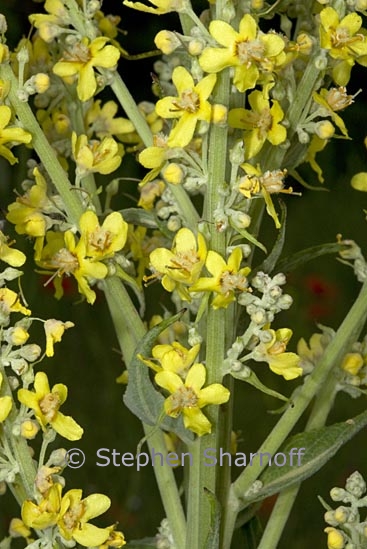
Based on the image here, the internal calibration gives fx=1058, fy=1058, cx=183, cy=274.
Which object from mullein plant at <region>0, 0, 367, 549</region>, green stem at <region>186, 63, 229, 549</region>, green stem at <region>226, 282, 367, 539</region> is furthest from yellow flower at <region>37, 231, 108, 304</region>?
green stem at <region>226, 282, 367, 539</region>

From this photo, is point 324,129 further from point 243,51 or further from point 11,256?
point 11,256

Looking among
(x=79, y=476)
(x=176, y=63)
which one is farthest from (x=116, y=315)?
(x=79, y=476)

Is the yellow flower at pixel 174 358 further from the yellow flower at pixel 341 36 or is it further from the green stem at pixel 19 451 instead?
the yellow flower at pixel 341 36

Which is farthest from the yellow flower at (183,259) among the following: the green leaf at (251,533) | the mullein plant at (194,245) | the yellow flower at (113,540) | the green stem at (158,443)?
the green leaf at (251,533)

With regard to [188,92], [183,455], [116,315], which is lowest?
[183,455]

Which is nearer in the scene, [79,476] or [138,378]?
[138,378]

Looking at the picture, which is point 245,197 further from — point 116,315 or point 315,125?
point 116,315

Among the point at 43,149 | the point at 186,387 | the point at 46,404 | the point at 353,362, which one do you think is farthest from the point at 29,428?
the point at 353,362
